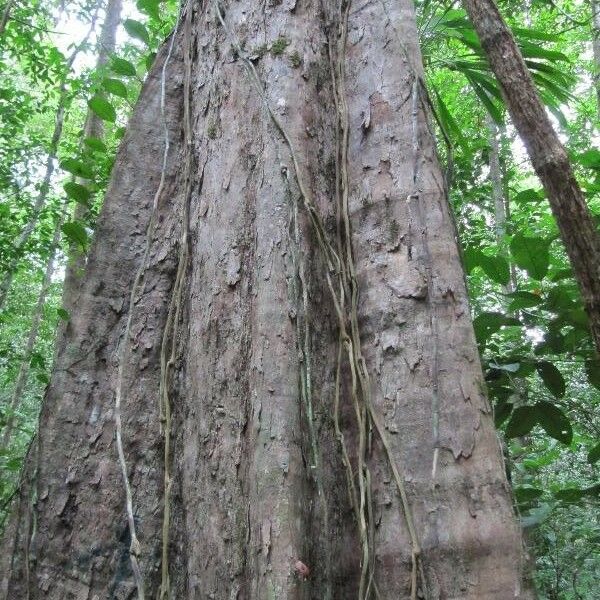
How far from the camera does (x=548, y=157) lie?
1419mm

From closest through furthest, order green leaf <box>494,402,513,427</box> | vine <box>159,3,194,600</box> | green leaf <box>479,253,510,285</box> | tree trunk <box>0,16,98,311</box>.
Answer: vine <box>159,3,194,600</box>
green leaf <box>479,253,510,285</box>
green leaf <box>494,402,513,427</box>
tree trunk <box>0,16,98,311</box>

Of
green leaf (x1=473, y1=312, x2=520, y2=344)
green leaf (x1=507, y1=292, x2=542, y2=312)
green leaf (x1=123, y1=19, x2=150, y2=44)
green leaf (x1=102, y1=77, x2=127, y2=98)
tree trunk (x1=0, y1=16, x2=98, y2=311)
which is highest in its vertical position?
tree trunk (x1=0, y1=16, x2=98, y2=311)

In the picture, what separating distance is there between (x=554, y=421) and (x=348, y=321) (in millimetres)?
982

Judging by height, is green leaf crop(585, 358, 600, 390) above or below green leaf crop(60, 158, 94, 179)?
below

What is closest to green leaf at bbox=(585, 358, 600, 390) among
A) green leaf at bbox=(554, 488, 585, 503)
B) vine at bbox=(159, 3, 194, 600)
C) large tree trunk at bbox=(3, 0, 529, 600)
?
green leaf at bbox=(554, 488, 585, 503)

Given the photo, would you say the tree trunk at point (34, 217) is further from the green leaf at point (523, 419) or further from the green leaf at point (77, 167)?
the green leaf at point (523, 419)

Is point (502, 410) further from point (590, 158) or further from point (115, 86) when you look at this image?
point (115, 86)

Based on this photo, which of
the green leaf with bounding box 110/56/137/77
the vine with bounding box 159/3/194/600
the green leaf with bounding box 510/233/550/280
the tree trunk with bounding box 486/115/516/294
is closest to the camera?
the vine with bounding box 159/3/194/600

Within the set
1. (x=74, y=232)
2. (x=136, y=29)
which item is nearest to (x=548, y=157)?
(x=74, y=232)

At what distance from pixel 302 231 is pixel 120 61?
1207 mm

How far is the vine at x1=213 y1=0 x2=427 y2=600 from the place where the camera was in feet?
3.68

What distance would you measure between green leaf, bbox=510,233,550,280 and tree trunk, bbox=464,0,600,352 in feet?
1.30

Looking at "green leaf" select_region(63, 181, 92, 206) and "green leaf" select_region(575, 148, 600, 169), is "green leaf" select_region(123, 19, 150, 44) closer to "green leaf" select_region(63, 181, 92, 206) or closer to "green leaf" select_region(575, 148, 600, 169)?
"green leaf" select_region(63, 181, 92, 206)

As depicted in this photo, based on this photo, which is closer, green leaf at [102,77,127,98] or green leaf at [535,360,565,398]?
green leaf at [535,360,565,398]
